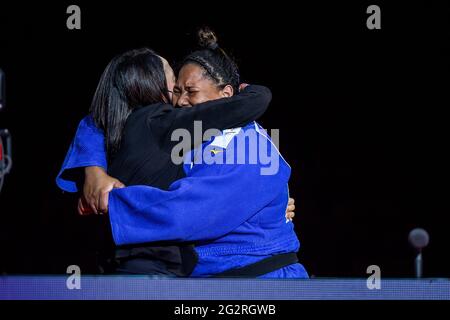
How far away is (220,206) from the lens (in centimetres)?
198

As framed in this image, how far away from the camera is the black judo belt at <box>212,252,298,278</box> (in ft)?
6.68

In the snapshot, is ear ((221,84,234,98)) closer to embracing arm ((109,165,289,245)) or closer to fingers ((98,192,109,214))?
embracing arm ((109,165,289,245))

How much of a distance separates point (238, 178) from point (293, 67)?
2862 millimetres

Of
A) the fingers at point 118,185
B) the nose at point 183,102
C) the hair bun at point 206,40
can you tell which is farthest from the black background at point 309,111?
the fingers at point 118,185

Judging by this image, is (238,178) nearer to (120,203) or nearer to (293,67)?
(120,203)

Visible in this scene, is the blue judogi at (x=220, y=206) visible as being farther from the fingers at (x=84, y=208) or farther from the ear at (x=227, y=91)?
the ear at (x=227, y=91)

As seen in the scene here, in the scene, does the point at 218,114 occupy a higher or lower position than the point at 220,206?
higher

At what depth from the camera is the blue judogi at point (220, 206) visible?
1.96m

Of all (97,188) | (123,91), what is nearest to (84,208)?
(97,188)

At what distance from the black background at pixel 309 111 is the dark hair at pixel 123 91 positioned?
6.68 ft

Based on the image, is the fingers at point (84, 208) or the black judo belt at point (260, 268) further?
the fingers at point (84, 208)

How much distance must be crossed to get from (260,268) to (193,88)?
0.64 meters

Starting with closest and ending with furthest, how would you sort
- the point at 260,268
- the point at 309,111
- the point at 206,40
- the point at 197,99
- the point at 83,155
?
the point at 260,268 → the point at 83,155 → the point at 197,99 → the point at 206,40 → the point at 309,111

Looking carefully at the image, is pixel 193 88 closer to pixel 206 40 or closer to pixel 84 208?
pixel 206 40
